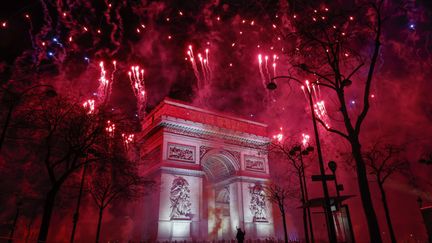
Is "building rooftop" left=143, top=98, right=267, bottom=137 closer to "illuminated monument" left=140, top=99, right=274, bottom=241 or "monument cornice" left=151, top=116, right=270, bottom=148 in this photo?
"illuminated monument" left=140, top=99, right=274, bottom=241

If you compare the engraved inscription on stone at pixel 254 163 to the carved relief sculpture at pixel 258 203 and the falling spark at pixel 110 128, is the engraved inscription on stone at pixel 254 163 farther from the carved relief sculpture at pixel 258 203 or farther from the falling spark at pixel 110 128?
the falling spark at pixel 110 128

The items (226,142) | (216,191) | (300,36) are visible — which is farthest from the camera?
(216,191)

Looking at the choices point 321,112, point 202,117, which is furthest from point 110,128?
point 321,112

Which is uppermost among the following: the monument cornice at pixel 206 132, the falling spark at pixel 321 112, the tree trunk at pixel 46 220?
the falling spark at pixel 321 112

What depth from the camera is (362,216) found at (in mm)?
27578

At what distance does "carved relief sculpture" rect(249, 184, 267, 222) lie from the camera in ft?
97.7

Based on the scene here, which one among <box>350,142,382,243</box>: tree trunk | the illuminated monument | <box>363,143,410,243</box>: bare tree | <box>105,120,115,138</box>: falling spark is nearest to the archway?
the illuminated monument

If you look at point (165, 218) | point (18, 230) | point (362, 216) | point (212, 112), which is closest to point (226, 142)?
point (212, 112)

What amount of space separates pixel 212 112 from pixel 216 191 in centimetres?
986

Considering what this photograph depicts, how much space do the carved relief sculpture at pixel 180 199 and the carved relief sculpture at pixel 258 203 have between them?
284 inches

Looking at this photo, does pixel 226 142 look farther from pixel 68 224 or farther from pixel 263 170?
pixel 68 224

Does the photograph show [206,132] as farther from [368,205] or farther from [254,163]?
[368,205]

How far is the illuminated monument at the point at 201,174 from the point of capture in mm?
25594

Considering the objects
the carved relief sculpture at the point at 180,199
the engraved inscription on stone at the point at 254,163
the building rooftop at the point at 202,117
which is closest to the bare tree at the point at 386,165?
the engraved inscription on stone at the point at 254,163
